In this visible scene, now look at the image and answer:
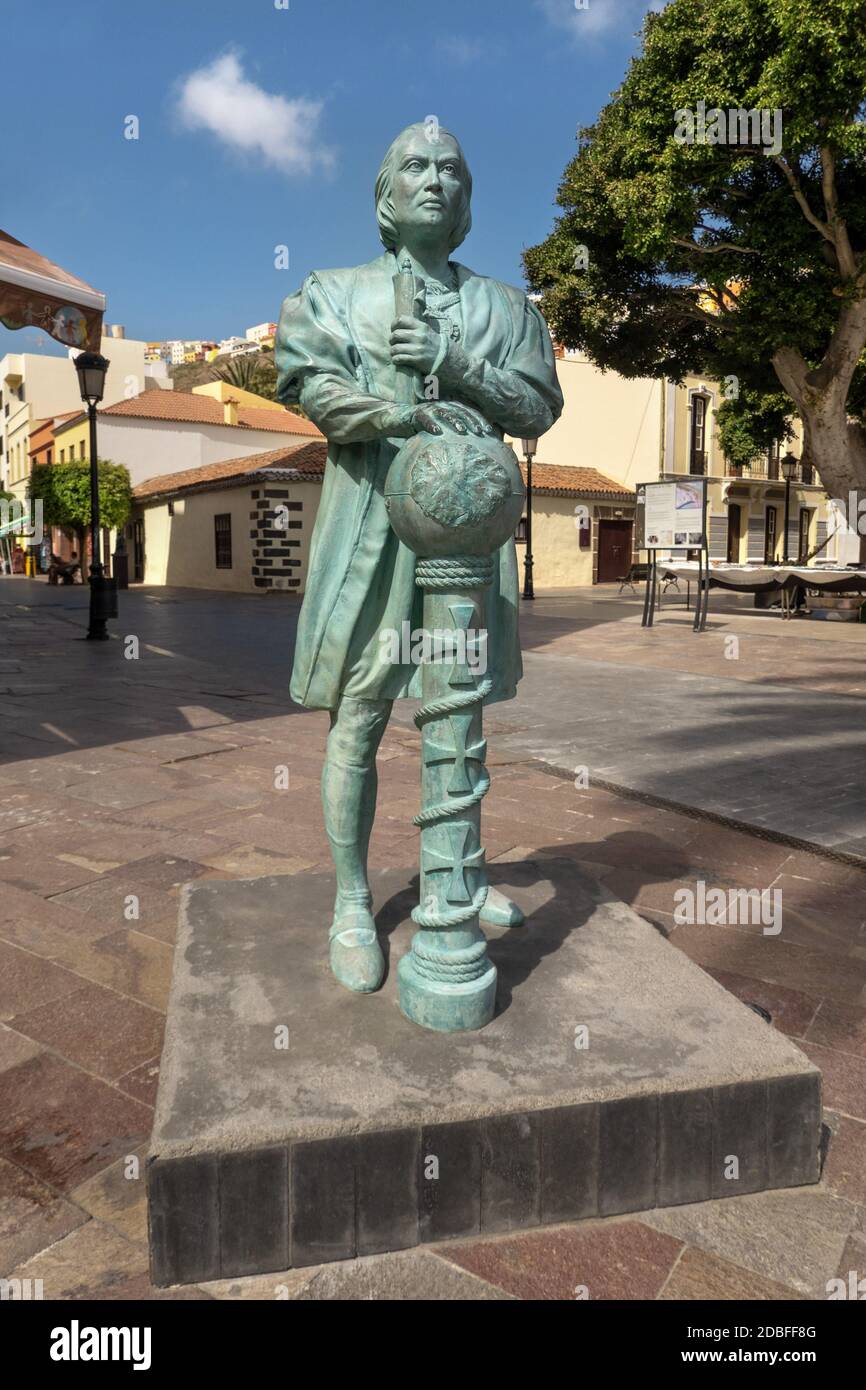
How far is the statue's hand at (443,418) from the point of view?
188 cm

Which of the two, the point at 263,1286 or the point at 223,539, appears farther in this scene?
the point at 223,539

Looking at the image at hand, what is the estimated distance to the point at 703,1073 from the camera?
1.84 meters

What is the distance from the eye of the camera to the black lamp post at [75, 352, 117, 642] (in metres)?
11.6

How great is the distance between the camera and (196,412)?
33094 millimetres

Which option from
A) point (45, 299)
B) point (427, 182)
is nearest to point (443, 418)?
point (427, 182)

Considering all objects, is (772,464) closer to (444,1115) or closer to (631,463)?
(631,463)

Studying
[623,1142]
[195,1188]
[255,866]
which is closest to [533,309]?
[623,1142]

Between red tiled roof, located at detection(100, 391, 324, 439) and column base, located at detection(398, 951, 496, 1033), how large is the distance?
29.7 metres

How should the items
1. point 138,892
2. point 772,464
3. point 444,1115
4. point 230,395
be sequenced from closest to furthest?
1. point 444,1115
2. point 138,892
3. point 772,464
4. point 230,395

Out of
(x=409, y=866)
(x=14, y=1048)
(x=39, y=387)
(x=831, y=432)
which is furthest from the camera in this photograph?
(x=39, y=387)

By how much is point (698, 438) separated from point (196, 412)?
676 inches

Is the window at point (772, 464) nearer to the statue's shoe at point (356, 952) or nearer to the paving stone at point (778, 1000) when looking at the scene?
the paving stone at point (778, 1000)

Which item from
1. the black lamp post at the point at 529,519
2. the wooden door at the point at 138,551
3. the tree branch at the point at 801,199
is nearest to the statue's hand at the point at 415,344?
the tree branch at the point at 801,199

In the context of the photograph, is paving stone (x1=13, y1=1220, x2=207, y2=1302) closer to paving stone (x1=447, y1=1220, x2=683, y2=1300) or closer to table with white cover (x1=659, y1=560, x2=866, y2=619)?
paving stone (x1=447, y1=1220, x2=683, y2=1300)
